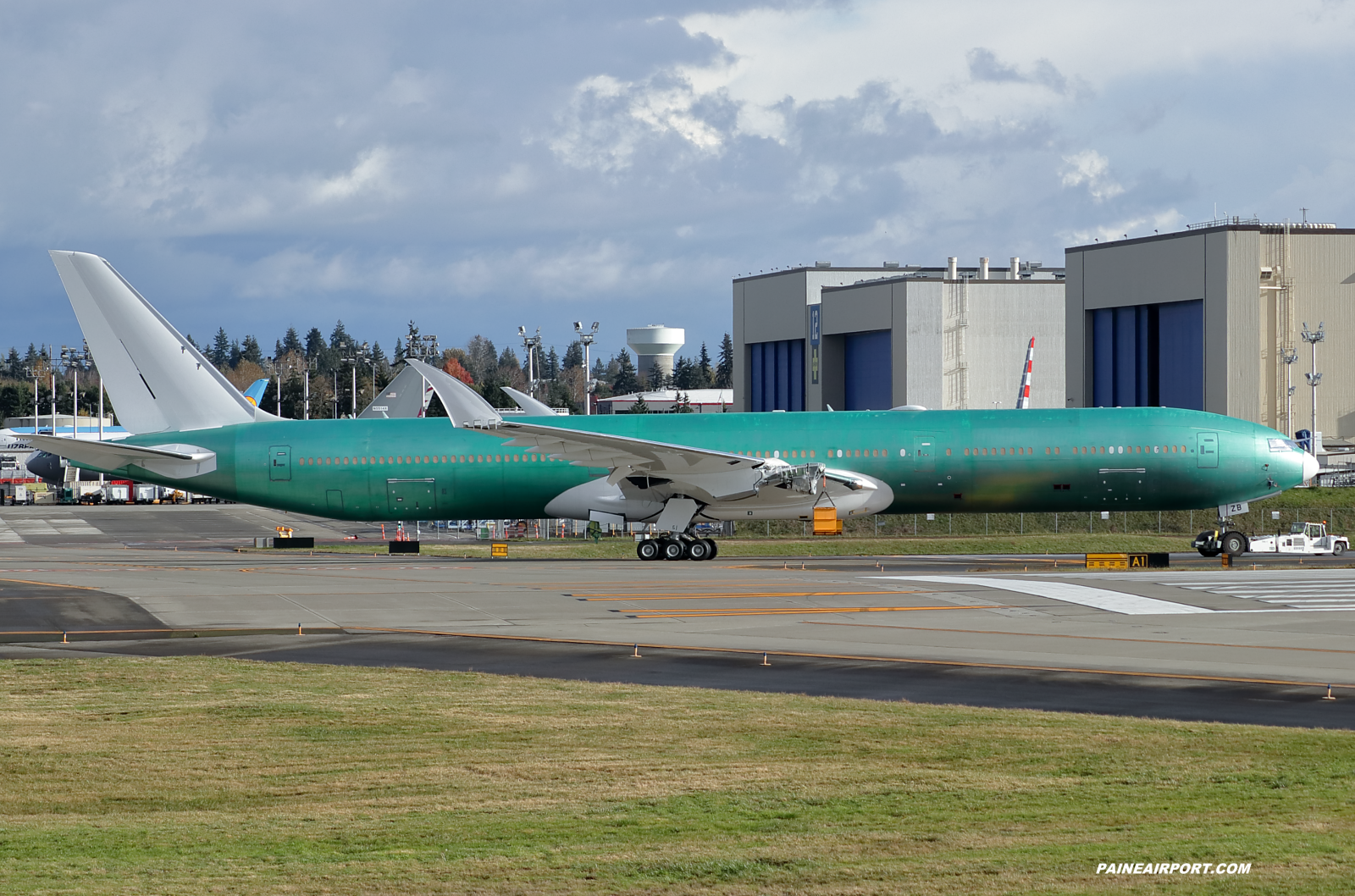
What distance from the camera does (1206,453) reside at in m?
43.5

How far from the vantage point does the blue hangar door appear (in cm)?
12075

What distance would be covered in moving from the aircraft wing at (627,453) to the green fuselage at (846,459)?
1.01 meters

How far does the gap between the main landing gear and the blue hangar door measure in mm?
75053

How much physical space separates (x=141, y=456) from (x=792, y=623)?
85.3 ft

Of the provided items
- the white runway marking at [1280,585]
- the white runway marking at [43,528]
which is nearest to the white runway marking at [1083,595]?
the white runway marking at [1280,585]

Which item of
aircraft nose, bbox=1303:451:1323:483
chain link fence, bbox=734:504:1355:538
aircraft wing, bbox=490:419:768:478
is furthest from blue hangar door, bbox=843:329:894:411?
aircraft wing, bbox=490:419:768:478

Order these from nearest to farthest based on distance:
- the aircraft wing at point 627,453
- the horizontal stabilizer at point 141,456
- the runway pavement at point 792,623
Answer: the runway pavement at point 792,623, the aircraft wing at point 627,453, the horizontal stabilizer at point 141,456

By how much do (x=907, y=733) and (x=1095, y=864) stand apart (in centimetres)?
599

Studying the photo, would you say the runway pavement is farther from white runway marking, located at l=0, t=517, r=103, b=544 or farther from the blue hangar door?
the blue hangar door

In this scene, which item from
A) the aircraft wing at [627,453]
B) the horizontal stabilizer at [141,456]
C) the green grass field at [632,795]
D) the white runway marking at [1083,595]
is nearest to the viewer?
the green grass field at [632,795]

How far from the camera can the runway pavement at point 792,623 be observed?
20250 mm

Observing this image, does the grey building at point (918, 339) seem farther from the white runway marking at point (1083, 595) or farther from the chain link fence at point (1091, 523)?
the white runway marking at point (1083, 595)

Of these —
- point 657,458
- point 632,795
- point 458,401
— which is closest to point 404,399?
point 458,401

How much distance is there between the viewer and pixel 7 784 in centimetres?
1335
